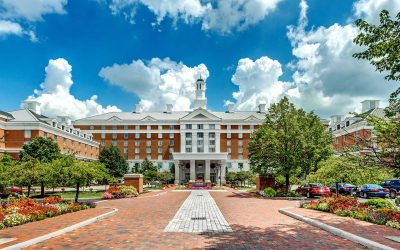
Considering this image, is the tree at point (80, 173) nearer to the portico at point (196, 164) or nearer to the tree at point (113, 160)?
the tree at point (113, 160)

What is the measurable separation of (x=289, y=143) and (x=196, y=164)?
57.6 meters

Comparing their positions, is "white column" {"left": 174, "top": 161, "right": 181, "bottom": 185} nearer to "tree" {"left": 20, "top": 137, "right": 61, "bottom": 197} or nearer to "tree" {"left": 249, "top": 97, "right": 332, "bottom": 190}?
"tree" {"left": 20, "top": 137, "right": 61, "bottom": 197}

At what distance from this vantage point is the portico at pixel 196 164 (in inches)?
3312

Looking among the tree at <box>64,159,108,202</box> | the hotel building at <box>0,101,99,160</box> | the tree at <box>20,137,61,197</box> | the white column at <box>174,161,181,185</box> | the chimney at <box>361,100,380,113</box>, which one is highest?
the chimney at <box>361,100,380,113</box>

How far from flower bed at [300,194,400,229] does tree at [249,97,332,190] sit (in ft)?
39.1

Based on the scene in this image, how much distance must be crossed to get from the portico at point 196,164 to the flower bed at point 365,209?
62019 mm

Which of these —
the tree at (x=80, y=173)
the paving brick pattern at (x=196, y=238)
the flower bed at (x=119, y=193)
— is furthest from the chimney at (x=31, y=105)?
the paving brick pattern at (x=196, y=238)

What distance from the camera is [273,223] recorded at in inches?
588

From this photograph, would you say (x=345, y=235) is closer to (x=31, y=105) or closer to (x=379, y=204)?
(x=379, y=204)

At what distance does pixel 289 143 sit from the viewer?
3406 centimetres

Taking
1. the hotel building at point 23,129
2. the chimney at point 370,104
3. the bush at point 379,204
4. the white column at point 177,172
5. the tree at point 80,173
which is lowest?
the white column at point 177,172

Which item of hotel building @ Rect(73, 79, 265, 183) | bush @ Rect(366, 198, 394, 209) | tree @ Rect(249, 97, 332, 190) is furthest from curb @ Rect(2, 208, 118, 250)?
hotel building @ Rect(73, 79, 265, 183)

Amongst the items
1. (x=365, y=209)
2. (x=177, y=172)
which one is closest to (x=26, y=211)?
(x=365, y=209)

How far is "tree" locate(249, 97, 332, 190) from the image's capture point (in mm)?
33156
